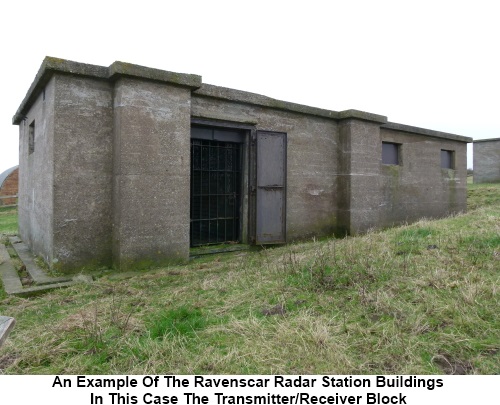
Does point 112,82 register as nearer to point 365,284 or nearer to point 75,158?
point 75,158

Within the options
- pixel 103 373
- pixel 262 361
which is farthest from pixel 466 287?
pixel 103 373

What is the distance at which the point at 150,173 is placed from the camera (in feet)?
17.4

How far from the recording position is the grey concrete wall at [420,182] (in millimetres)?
8883

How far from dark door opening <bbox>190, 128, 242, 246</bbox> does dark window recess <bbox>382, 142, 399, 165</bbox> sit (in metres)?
3.98

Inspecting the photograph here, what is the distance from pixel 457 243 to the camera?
197 inches

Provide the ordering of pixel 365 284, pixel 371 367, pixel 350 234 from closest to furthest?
pixel 371 367
pixel 365 284
pixel 350 234

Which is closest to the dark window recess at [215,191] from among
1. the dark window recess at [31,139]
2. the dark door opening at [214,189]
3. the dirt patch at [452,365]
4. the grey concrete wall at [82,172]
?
the dark door opening at [214,189]

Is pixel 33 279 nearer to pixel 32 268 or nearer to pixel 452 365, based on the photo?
pixel 32 268

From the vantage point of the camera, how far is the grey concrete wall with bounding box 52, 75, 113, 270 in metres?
4.98

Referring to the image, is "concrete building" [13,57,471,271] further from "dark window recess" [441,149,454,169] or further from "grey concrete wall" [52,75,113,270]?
"dark window recess" [441,149,454,169]

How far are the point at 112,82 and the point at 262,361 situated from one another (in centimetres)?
450

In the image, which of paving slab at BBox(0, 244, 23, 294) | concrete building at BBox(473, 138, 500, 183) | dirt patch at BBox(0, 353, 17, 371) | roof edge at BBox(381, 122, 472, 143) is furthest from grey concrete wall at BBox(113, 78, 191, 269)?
concrete building at BBox(473, 138, 500, 183)

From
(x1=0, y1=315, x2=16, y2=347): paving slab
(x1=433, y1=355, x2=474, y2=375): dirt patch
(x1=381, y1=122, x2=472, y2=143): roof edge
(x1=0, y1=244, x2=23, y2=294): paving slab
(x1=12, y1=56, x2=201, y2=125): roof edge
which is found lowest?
(x1=433, y1=355, x2=474, y2=375): dirt patch

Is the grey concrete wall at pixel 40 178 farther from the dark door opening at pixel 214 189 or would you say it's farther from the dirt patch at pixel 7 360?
the dirt patch at pixel 7 360
